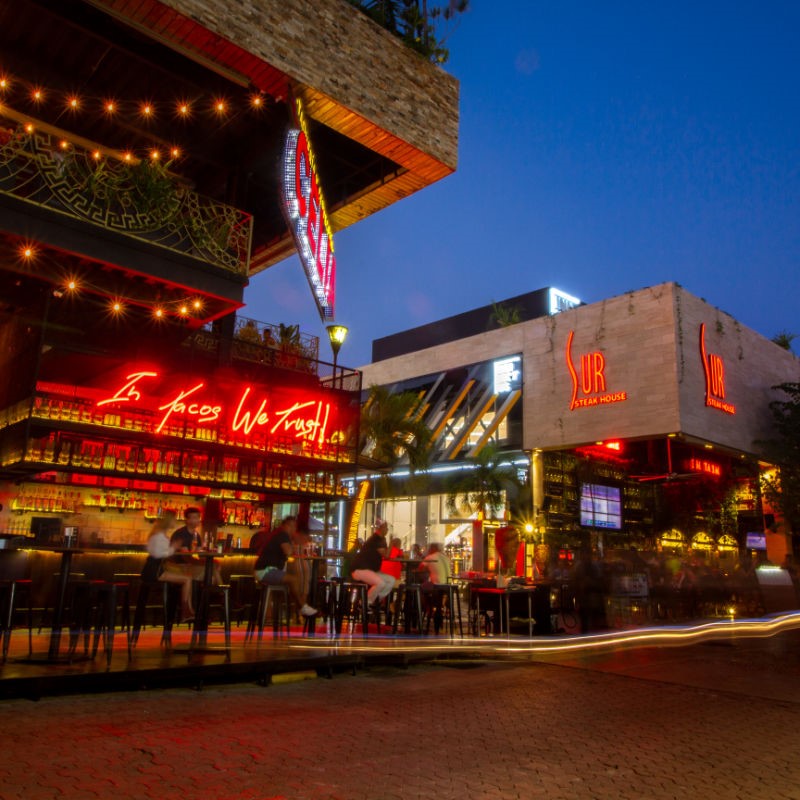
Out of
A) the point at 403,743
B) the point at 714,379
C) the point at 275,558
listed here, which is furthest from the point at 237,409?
the point at 714,379

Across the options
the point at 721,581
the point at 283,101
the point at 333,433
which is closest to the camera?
the point at 283,101

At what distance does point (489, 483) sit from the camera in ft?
70.1

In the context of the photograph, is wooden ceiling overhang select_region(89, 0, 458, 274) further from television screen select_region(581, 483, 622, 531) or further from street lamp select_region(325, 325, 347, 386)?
television screen select_region(581, 483, 622, 531)

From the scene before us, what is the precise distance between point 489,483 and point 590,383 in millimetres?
4463

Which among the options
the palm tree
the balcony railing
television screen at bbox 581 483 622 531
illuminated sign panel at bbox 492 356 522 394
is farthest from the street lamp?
television screen at bbox 581 483 622 531

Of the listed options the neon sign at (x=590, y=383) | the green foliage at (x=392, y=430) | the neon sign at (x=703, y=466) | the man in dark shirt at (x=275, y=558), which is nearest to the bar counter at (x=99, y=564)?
the man in dark shirt at (x=275, y=558)

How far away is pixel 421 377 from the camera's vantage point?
26.7 m

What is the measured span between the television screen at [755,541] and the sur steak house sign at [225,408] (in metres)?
16.9

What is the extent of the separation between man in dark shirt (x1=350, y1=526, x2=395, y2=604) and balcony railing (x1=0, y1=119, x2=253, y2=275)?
5.39 metres

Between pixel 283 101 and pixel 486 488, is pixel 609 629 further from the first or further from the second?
pixel 283 101

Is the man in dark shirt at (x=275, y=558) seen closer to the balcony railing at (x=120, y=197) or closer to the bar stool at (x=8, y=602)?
the bar stool at (x=8, y=602)

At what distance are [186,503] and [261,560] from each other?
647 centimetres

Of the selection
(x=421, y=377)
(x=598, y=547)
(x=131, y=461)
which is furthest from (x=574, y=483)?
(x=131, y=461)

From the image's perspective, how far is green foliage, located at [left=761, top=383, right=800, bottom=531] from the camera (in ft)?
73.3
